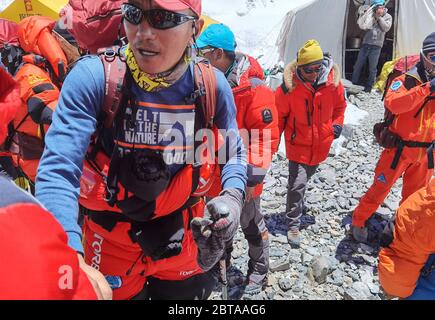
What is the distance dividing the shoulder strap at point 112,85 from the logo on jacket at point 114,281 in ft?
3.05

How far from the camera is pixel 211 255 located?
2.04m

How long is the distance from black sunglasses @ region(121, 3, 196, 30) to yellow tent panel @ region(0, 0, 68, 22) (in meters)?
8.35

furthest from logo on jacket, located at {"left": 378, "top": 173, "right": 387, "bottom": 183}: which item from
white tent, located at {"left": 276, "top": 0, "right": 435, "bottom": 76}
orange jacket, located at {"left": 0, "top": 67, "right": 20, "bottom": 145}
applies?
white tent, located at {"left": 276, "top": 0, "right": 435, "bottom": 76}

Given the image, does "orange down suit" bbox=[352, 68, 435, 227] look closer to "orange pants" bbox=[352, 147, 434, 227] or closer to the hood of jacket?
"orange pants" bbox=[352, 147, 434, 227]

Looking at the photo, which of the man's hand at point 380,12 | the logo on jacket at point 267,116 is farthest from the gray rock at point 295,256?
the man's hand at point 380,12

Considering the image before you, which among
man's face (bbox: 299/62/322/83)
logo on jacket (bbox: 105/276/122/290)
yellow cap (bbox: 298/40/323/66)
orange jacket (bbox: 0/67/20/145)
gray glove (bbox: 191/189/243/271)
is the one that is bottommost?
logo on jacket (bbox: 105/276/122/290)

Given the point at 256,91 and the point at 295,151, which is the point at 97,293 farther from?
the point at 295,151

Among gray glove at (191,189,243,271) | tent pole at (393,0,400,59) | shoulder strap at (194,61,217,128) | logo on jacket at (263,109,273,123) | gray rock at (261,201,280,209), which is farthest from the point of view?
tent pole at (393,0,400,59)

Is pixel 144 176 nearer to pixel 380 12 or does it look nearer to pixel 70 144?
pixel 70 144

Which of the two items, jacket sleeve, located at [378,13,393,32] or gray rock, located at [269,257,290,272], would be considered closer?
gray rock, located at [269,257,290,272]

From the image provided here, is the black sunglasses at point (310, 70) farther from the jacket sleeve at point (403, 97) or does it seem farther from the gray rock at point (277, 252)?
the gray rock at point (277, 252)

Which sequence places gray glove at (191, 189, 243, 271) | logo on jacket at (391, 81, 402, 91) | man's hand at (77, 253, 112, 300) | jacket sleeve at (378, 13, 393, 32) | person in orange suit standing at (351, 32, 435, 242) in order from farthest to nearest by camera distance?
jacket sleeve at (378, 13, 393, 32), logo on jacket at (391, 81, 402, 91), person in orange suit standing at (351, 32, 435, 242), gray glove at (191, 189, 243, 271), man's hand at (77, 253, 112, 300)

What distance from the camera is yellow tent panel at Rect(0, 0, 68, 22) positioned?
30.6ft
